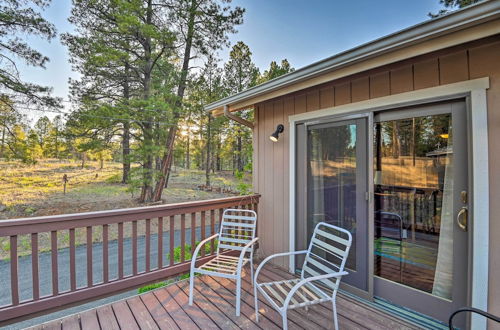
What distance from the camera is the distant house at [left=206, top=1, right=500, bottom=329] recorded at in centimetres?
167

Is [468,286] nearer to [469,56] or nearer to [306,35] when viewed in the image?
[469,56]

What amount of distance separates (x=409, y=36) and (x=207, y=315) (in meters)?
2.77

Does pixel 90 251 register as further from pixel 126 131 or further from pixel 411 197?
pixel 126 131

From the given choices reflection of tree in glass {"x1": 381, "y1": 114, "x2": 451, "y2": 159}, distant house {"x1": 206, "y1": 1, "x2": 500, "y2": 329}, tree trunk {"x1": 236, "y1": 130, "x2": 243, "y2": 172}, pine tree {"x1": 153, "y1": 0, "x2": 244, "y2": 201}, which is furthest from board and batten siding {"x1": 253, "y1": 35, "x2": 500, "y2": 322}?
tree trunk {"x1": 236, "y1": 130, "x2": 243, "y2": 172}

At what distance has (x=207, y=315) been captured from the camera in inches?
83.4

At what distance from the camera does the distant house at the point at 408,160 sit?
1.67 metres

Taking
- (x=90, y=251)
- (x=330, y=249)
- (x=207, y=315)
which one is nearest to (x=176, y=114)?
(x=90, y=251)

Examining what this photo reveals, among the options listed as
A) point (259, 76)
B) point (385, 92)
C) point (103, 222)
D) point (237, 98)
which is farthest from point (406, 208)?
point (259, 76)

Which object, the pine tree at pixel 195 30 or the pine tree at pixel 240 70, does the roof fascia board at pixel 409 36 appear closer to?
the pine tree at pixel 195 30

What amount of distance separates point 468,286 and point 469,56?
177 centimetres

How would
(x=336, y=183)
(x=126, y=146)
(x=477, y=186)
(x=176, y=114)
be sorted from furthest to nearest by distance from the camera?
(x=126, y=146) → (x=176, y=114) → (x=336, y=183) → (x=477, y=186)

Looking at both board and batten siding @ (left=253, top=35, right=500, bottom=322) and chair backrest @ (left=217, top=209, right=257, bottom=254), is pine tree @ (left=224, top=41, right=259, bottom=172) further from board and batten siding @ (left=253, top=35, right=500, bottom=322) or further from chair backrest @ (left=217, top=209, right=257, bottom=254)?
chair backrest @ (left=217, top=209, right=257, bottom=254)

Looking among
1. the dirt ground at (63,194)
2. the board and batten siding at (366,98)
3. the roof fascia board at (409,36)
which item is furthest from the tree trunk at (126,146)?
the roof fascia board at (409,36)

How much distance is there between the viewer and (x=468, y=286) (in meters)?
1.76
